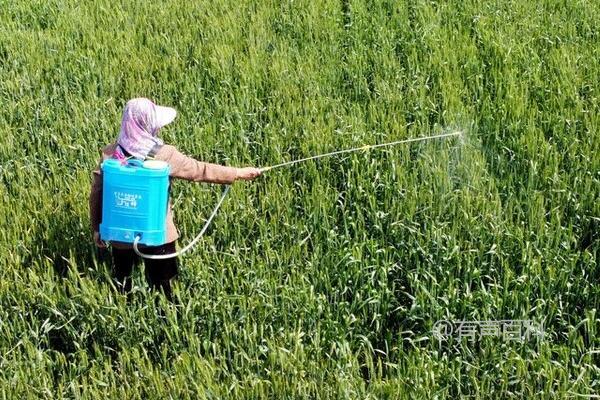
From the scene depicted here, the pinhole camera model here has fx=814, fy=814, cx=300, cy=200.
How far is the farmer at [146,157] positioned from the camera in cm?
285

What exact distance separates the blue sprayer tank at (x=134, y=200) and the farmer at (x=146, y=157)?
10cm

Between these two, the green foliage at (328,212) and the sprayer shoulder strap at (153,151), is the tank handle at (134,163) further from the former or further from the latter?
the green foliage at (328,212)

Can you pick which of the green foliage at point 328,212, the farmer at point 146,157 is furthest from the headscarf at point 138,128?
the green foliage at point 328,212

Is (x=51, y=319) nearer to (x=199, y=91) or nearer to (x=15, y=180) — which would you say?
(x=15, y=180)

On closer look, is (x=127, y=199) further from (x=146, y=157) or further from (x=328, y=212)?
(x=328, y=212)

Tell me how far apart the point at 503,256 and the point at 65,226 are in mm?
1802

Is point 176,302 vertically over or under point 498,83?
under

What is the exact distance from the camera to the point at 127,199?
2.78 meters

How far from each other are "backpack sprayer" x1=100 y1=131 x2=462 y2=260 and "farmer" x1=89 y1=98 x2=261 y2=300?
0.10 meters

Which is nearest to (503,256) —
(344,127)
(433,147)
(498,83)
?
(433,147)

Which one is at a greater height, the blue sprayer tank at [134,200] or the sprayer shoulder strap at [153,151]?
the sprayer shoulder strap at [153,151]

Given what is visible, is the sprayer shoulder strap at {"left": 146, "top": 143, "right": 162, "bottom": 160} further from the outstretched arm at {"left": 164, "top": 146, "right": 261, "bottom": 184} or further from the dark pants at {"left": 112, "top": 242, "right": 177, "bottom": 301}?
the dark pants at {"left": 112, "top": 242, "right": 177, "bottom": 301}

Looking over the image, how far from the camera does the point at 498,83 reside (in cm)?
430

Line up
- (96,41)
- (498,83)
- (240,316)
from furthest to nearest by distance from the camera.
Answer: (96,41) < (498,83) < (240,316)
